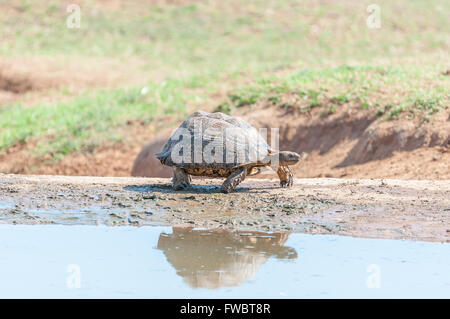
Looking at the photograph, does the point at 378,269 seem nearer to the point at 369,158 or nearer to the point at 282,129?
the point at 369,158

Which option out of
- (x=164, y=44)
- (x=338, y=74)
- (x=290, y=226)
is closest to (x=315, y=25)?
(x=164, y=44)

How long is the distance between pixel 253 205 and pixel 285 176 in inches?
45.3

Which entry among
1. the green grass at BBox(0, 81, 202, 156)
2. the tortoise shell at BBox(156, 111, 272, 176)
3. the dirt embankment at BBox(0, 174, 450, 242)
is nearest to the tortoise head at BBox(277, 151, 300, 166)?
the tortoise shell at BBox(156, 111, 272, 176)

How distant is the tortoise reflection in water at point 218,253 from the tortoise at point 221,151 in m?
1.46

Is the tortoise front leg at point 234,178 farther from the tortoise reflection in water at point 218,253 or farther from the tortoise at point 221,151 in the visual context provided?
the tortoise reflection in water at point 218,253

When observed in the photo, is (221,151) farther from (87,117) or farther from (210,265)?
(87,117)

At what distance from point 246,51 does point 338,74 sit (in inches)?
367

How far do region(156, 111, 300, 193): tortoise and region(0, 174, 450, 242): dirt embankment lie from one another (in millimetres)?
306

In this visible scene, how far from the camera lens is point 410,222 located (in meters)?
6.33

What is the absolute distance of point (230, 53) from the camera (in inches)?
881

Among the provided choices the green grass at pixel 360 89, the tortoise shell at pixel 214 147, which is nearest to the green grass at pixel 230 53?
the green grass at pixel 360 89

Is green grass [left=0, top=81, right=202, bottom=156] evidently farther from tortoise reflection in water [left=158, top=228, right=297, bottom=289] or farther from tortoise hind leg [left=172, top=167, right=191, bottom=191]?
tortoise reflection in water [left=158, top=228, right=297, bottom=289]

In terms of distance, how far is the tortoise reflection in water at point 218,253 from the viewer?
4.61 metres

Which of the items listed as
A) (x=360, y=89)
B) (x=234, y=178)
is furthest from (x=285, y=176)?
(x=360, y=89)
